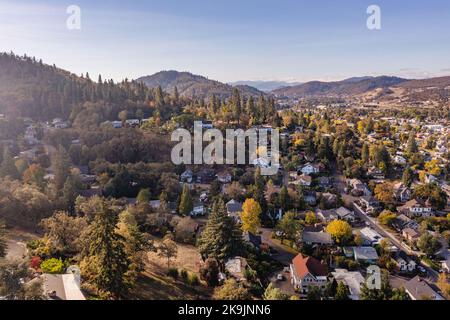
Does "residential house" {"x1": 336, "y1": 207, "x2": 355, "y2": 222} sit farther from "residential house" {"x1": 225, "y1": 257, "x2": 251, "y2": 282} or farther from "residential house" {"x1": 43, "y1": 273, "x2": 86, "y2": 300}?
"residential house" {"x1": 43, "y1": 273, "x2": 86, "y2": 300}

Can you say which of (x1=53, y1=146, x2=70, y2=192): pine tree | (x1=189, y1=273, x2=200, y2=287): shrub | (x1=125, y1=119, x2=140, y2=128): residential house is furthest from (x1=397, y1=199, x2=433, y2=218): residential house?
(x1=125, y1=119, x2=140, y2=128): residential house

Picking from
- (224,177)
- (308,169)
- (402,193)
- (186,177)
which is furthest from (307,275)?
(308,169)

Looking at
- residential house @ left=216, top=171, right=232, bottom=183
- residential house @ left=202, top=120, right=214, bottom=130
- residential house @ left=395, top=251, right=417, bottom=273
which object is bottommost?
residential house @ left=395, top=251, right=417, bottom=273

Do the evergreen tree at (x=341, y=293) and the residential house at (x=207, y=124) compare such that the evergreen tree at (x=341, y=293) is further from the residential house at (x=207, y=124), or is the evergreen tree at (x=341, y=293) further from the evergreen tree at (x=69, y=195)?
the residential house at (x=207, y=124)

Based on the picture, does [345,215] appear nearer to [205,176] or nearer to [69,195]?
[205,176]

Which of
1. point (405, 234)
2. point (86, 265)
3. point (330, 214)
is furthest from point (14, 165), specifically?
point (405, 234)

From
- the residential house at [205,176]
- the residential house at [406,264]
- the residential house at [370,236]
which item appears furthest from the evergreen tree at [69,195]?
the residential house at [406,264]
